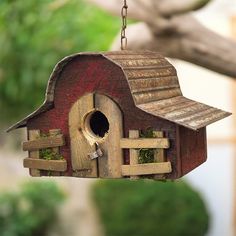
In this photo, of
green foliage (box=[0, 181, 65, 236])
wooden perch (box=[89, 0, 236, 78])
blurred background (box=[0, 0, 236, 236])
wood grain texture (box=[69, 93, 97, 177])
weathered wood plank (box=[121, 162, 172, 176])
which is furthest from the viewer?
green foliage (box=[0, 181, 65, 236])

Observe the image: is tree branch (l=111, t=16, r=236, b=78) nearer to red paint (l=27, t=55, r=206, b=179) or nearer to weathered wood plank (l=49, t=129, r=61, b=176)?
red paint (l=27, t=55, r=206, b=179)

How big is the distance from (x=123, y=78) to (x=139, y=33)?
1.68 meters

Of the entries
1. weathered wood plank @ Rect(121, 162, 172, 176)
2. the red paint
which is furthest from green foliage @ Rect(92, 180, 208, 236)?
weathered wood plank @ Rect(121, 162, 172, 176)

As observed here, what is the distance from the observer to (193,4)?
348cm

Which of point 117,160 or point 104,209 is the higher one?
point 117,160

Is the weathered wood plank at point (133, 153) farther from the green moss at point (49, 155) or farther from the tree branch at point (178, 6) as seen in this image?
the tree branch at point (178, 6)

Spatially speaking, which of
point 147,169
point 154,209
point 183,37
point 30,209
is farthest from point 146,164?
point 30,209

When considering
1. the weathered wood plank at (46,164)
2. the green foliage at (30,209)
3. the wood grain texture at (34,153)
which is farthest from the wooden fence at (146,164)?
the green foliage at (30,209)

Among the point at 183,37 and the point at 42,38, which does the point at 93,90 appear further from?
the point at 42,38

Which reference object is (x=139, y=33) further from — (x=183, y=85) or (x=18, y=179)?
(x=18, y=179)

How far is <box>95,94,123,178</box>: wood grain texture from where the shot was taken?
2.40m

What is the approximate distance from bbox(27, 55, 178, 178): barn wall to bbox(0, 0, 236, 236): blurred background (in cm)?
320

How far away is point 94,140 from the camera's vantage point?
248 centimetres

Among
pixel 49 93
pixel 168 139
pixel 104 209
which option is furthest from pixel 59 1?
pixel 104 209
